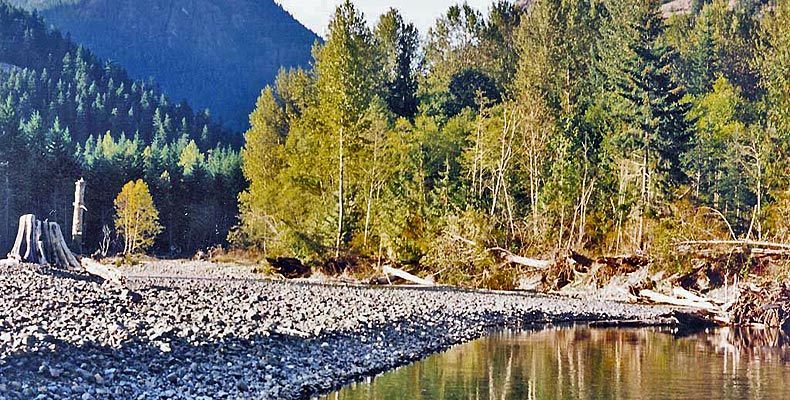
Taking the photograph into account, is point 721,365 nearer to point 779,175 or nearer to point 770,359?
point 770,359

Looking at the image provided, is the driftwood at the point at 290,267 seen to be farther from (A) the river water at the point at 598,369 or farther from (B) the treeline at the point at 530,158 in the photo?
(A) the river water at the point at 598,369

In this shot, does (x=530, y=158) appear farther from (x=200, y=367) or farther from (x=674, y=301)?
(x=200, y=367)

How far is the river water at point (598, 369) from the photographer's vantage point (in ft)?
49.3

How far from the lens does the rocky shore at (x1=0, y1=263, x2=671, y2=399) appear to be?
1188cm

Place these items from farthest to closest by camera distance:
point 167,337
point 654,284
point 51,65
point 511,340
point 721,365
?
1. point 51,65
2. point 654,284
3. point 511,340
4. point 721,365
5. point 167,337

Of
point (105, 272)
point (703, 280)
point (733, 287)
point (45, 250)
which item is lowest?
point (105, 272)

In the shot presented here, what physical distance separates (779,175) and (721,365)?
89.7 ft

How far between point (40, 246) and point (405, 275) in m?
14.3

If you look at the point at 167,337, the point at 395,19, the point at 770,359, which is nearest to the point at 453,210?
the point at 770,359

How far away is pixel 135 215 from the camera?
62.4 m

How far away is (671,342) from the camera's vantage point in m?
21.9

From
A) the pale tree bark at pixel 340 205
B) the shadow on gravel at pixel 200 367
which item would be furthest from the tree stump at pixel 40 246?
the shadow on gravel at pixel 200 367

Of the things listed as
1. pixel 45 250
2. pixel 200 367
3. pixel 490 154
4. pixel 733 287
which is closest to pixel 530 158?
pixel 490 154

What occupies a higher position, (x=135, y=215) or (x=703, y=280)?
(x=135, y=215)
